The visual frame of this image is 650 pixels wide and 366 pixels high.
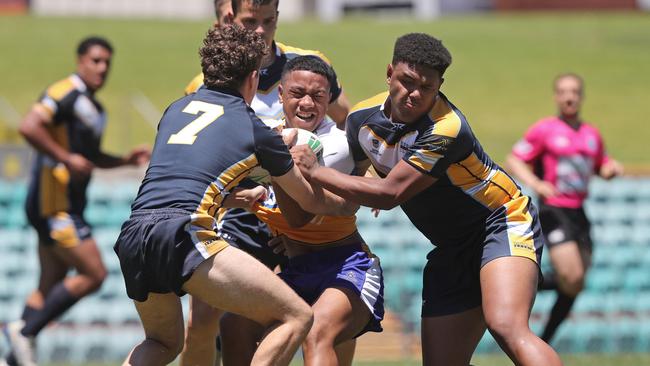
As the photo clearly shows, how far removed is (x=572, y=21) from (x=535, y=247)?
38608mm

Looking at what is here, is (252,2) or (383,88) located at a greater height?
(252,2)

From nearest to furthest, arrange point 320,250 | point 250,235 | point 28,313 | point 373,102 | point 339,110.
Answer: point 373,102, point 320,250, point 250,235, point 339,110, point 28,313

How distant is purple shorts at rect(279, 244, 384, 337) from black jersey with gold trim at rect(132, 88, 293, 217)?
0.74m

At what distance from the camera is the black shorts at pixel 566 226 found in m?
8.93

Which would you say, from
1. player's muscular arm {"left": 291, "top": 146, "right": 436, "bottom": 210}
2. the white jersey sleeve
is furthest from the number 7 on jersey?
the white jersey sleeve

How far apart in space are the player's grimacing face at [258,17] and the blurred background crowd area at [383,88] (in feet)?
14.7

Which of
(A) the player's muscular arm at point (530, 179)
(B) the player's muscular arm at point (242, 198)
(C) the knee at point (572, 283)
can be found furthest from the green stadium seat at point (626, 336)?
(B) the player's muscular arm at point (242, 198)

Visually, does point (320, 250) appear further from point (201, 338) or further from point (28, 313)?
point (28, 313)

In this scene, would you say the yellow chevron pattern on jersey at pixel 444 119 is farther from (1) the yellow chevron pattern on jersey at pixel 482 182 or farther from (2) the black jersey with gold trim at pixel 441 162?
(1) the yellow chevron pattern on jersey at pixel 482 182

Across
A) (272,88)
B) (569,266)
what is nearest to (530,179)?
(569,266)

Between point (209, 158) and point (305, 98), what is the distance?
2.48 feet

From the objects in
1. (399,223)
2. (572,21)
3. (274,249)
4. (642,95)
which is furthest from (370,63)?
(274,249)

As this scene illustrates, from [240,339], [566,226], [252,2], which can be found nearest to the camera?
[240,339]

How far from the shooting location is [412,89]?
4.93 metres
